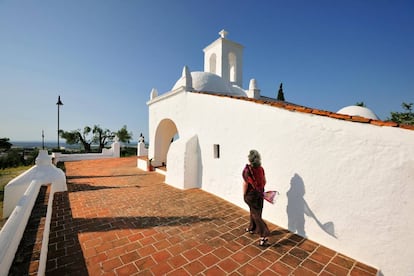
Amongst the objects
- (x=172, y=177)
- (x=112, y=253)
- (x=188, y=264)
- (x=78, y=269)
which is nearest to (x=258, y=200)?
(x=188, y=264)

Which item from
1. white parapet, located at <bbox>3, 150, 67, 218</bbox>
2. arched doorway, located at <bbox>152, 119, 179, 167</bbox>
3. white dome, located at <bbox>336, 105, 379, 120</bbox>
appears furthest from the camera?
arched doorway, located at <bbox>152, 119, 179, 167</bbox>

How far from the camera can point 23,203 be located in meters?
3.42

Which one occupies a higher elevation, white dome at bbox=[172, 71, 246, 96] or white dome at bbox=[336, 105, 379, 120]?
white dome at bbox=[172, 71, 246, 96]

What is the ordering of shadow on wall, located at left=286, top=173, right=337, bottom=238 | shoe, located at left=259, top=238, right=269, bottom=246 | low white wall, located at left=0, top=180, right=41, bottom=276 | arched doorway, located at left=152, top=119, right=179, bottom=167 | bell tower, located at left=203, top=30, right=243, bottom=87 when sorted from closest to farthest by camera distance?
low white wall, located at left=0, top=180, right=41, bottom=276
shoe, located at left=259, top=238, right=269, bottom=246
shadow on wall, located at left=286, top=173, right=337, bottom=238
arched doorway, located at left=152, top=119, right=179, bottom=167
bell tower, located at left=203, top=30, right=243, bottom=87

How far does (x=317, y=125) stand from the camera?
380 centimetres

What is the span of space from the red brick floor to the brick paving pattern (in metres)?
0.62

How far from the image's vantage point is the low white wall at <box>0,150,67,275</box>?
86.0 inches

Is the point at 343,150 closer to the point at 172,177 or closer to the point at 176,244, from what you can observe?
the point at 176,244

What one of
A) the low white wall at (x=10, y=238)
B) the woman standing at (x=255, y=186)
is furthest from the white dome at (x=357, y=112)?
the low white wall at (x=10, y=238)

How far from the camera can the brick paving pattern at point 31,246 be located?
82.9 inches

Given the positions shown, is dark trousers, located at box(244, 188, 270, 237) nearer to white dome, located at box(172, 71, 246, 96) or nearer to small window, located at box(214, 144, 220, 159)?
small window, located at box(214, 144, 220, 159)

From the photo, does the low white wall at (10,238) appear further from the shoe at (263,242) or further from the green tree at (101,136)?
the green tree at (101,136)

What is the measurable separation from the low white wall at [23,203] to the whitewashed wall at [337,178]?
183 inches

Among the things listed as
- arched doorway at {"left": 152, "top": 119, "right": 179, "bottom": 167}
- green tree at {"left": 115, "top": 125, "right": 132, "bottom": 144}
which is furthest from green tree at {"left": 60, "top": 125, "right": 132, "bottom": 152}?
arched doorway at {"left": 152, "top": 119, "right": 179, "bottom": 167}
